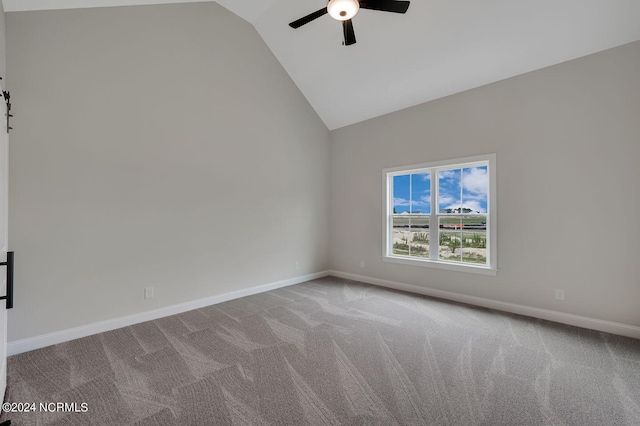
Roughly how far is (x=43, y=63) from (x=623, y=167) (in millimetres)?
5815

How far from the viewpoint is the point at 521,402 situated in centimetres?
187

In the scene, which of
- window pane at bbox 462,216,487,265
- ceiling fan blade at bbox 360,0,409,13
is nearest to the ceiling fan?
ceiling fan blade at bbox 360,0,409,13

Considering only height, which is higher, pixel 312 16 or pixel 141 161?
pixel 312 16

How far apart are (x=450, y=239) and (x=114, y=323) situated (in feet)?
14.5

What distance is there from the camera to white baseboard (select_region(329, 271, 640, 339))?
2.88 m

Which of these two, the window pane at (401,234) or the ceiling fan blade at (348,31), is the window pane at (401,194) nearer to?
the window pane at (401,234)

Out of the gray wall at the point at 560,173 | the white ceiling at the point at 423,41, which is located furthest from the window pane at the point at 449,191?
the white ceiling at the point at 423,41

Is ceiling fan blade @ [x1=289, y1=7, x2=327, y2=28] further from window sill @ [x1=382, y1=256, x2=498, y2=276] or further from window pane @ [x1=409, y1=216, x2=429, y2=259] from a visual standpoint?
A: window sill @ [x1=382, y1=256, x2=498, y2=276]

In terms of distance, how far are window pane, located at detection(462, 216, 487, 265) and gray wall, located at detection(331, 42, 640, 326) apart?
0.77 ft

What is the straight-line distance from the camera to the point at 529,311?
340 cm

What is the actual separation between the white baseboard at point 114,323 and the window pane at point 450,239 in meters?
2.76

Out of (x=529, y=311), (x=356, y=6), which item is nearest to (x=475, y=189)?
(x=529, y=311)

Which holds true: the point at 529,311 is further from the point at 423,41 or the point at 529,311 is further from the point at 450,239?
the point at 423,41

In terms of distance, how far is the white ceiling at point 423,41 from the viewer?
280cm
